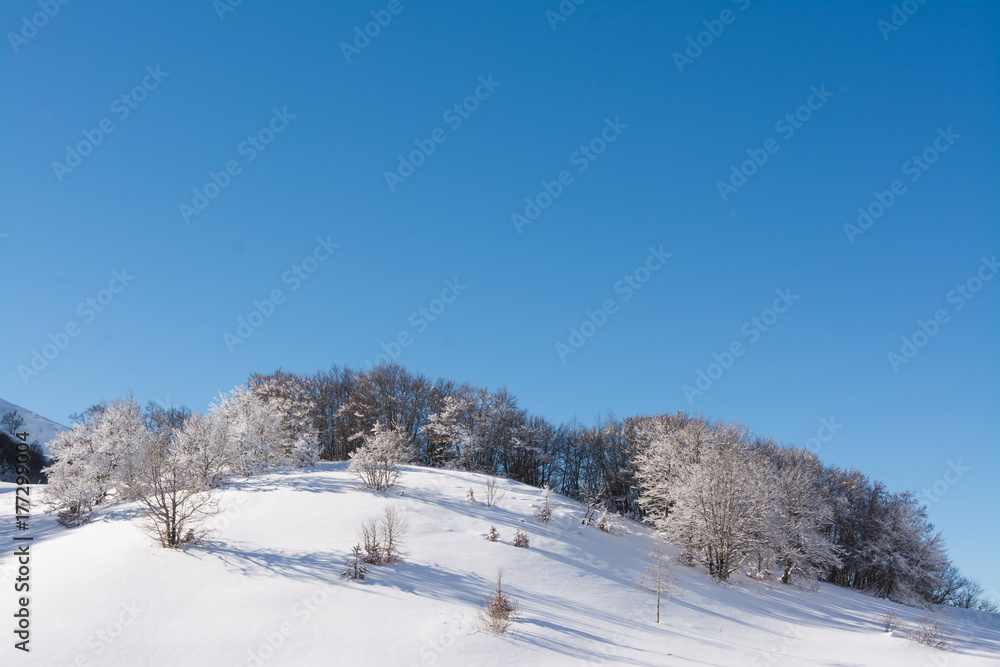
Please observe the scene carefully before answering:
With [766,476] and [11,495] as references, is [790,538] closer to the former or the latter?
[766,476]

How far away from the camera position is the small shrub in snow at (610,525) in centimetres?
2680

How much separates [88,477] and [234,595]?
18.8 metres

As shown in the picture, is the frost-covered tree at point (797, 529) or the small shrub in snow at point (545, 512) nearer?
the small shrub in snow at point (545, 512)

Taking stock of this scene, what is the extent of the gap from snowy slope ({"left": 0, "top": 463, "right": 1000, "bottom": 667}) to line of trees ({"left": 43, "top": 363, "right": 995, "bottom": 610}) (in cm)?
270

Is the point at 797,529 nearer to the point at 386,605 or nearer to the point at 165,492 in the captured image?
the point at 386,605

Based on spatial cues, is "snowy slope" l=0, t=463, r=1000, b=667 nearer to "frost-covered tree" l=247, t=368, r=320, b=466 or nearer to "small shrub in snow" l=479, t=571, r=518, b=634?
"small shrub in snow" l=479, t=571, r=518, b=634

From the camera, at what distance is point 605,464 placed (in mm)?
47156

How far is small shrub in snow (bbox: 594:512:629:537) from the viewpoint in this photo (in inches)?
1055

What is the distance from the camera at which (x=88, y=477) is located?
26.4 m

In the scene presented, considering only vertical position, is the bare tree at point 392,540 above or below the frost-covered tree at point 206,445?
below

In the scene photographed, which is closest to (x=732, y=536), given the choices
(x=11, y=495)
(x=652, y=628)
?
(x=652, y=628)

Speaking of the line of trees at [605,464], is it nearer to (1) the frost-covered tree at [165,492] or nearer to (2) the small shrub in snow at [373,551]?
(1) the frost-covered tree at [165,492]

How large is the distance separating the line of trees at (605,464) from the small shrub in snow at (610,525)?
86 cm

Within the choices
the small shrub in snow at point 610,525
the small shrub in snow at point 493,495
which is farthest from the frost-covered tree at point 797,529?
the small shrub in snow at point 493,495
